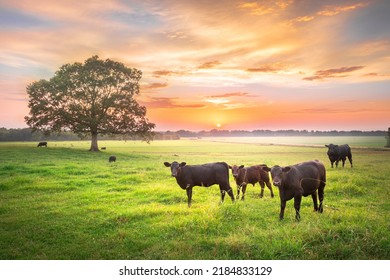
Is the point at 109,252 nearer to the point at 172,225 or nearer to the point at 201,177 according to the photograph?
the point at 172,225

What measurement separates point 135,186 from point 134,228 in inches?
263

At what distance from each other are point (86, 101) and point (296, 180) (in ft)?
115

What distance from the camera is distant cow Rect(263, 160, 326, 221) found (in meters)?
8.51

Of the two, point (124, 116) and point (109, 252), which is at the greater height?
point (124, 116)

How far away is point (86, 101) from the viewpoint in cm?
3878

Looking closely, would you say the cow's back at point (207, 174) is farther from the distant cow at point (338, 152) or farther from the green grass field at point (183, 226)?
the distant cow at point (338, 152)

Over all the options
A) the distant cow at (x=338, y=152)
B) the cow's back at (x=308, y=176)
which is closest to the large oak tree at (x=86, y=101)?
the distant cow at (x=338, y=152)

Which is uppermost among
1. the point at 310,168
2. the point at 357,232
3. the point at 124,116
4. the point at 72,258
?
the point at 124,116

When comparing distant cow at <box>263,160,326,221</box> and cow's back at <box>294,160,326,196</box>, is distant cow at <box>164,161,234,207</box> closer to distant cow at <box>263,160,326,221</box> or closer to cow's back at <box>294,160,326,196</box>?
distant cow at <box>263,160,326,221</box>

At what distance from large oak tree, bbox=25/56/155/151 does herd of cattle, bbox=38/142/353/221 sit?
29.0 meters

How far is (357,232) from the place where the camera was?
680 centimetres

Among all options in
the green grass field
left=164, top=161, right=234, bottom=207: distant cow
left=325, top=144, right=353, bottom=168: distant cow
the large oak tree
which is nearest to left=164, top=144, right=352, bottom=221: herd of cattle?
left=164, top=161, right=234, bottom=207: distant cow

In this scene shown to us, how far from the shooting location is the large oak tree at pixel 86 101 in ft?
126
